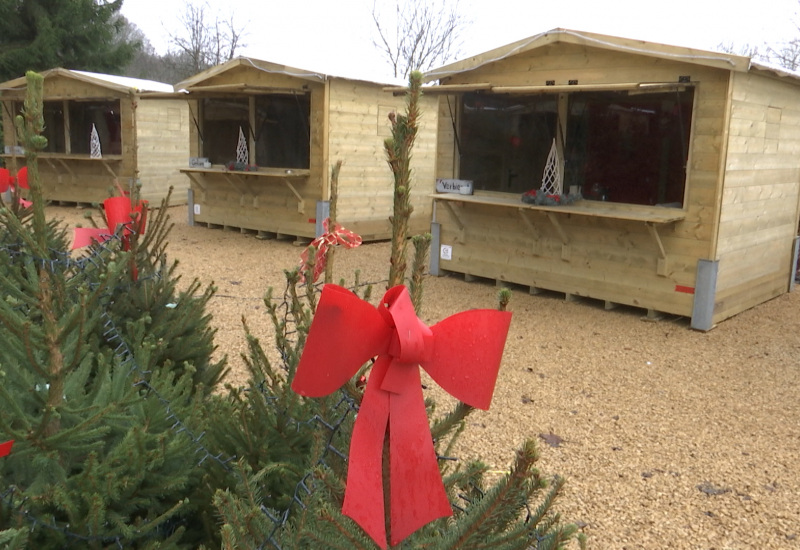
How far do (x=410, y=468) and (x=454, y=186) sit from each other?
785 cm

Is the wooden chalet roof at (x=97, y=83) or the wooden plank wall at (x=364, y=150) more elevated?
the wooden chalet roof at (x=97, y=83)

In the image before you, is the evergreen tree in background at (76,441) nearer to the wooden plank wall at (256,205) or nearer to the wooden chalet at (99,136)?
the wooden plank wall at (256,205)

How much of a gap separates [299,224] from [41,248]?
9.90 meters

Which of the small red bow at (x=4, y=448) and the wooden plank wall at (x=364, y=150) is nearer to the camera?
the small red bow at (x=4, y=448)

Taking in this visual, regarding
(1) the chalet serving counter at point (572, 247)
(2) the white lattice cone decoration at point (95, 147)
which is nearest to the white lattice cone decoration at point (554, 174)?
(1) the chalet serving counter at point (572, 247)

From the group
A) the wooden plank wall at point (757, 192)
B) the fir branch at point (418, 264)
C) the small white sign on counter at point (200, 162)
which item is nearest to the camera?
the fir branch at point (418, 264)

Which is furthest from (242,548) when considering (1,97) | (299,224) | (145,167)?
(1,97)

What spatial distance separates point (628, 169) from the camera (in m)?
7.71

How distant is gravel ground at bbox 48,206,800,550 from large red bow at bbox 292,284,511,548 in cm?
242

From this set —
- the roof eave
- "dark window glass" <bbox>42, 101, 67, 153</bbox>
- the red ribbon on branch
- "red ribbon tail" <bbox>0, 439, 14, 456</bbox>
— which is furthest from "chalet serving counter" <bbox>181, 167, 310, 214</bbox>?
"red ribbon tail" <bbox>0, 439, 14, 456</bbox>

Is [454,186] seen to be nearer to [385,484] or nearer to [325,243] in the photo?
[325,243]

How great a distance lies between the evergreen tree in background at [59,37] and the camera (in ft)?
68.8

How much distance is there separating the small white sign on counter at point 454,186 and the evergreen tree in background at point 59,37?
1619cm

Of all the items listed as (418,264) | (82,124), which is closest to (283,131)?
(82,124)
